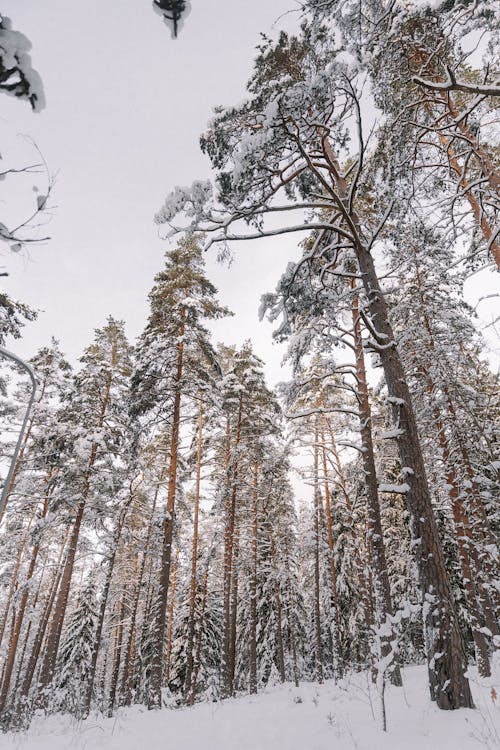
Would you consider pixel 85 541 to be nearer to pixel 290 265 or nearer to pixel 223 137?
pixel 290 265

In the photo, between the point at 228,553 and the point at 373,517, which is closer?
the point at 373,517

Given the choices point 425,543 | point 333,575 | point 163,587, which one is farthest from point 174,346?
point 333,575

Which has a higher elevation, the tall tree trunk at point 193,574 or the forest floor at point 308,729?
the tall tree trunk at point 193,574

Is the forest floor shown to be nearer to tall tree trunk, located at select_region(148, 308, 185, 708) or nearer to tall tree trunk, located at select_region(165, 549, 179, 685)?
tall tree trunk, located at select_region(148, 308, 185, 708)

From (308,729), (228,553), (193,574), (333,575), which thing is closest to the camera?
(308,729)

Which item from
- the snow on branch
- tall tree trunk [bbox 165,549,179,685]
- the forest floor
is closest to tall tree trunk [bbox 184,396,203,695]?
the forest floor

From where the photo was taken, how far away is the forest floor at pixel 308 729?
11.3 ft

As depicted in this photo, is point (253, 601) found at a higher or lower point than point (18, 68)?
lower

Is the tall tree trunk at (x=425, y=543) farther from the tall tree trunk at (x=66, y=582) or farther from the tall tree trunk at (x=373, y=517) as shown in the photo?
the tall tree trunk at (x=66, y=582)

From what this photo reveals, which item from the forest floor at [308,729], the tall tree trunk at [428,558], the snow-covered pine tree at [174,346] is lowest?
the forest floor at [308,729]

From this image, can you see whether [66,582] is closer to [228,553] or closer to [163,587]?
[163,587]

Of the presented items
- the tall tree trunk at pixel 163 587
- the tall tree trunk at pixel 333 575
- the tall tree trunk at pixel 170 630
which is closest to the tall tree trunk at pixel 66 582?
the tall tree trunk at pixel 163 587

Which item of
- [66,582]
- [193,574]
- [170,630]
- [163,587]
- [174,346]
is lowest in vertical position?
[170,630]

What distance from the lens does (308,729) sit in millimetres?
5277
